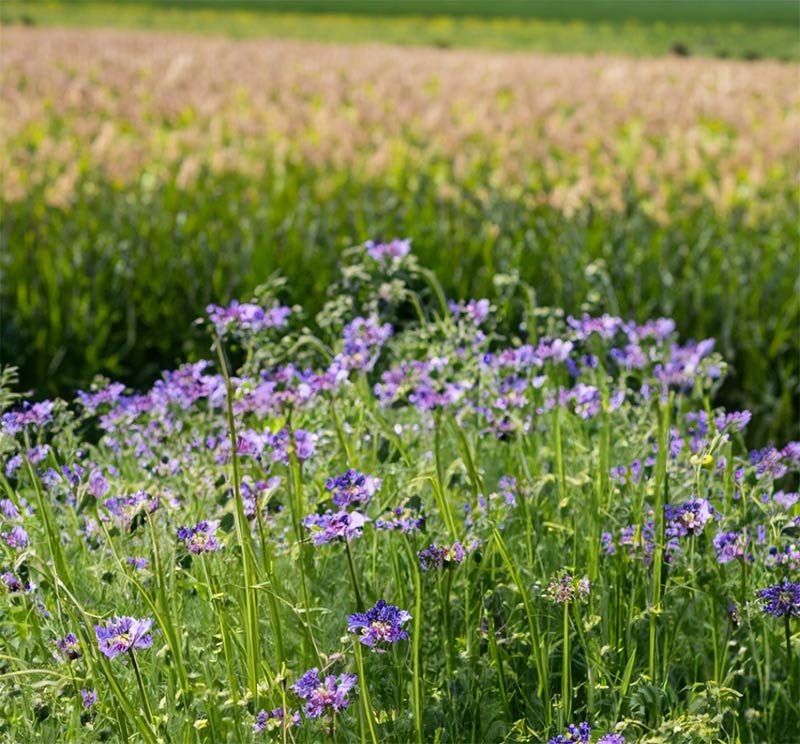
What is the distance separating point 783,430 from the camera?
5.34 meters

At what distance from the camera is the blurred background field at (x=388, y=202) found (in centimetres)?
552

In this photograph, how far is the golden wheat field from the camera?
7465mm

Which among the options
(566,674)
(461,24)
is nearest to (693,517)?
(566,674)

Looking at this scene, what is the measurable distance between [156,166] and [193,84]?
4.91m

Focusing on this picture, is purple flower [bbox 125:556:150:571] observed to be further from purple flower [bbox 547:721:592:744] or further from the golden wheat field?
the golden wheat field

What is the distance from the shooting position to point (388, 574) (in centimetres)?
285

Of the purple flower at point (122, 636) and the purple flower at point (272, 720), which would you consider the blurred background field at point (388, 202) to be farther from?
the purple flower at point (122, 636)

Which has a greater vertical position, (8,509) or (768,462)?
(768,462)

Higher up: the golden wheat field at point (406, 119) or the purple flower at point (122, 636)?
the golden wheat field at point (406, 119)

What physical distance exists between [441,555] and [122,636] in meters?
0.62

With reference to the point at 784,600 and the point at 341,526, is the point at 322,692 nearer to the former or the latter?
the point at 341,526

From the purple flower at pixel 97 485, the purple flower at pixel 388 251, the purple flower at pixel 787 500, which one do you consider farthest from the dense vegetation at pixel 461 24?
the purple flower at pixel 787 500

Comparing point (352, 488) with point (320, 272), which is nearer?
point (352, 488)

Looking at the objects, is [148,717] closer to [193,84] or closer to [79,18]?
[193,84]
